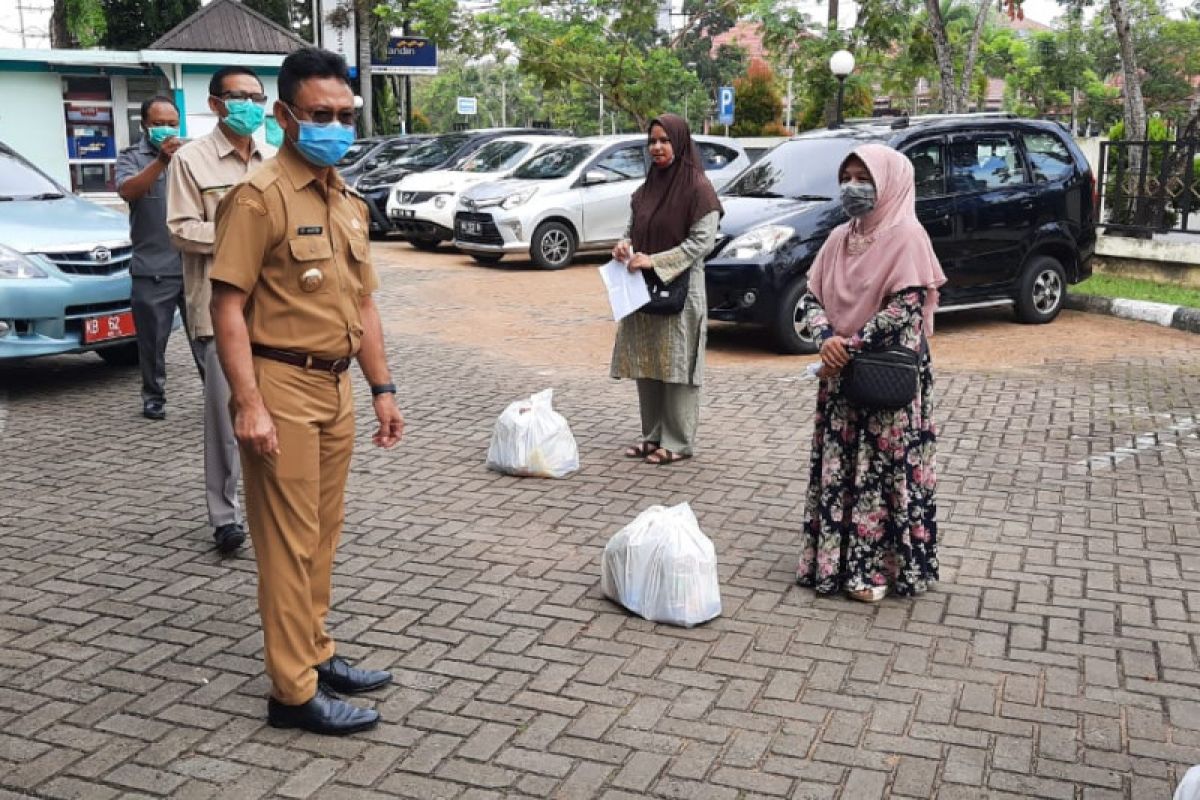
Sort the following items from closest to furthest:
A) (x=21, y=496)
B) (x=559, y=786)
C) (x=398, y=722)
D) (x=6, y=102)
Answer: (x=559, y=786) < (x=398, y=722) < (x=21, y=496) < (x=6, y=102)

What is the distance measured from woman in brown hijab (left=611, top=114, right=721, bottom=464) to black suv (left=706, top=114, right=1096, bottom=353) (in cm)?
310

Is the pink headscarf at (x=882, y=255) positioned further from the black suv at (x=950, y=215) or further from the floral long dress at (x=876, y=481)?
the black suv at (x=950, y=215)

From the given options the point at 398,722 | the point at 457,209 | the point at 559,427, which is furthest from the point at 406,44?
the point at 398,722

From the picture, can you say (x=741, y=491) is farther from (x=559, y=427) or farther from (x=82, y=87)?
(x=82, y=87)

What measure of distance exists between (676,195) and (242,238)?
3.55m

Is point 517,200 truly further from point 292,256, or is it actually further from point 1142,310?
point 292,256

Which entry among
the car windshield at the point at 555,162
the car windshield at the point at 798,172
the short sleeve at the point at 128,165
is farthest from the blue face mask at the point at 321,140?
the car windshield at the point at 555,162

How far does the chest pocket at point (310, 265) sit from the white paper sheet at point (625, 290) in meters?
3.05

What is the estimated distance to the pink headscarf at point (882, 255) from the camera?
463cm

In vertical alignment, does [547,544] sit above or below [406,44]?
below

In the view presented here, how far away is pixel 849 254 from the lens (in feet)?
15.9

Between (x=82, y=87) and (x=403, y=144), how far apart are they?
12578 millimetres

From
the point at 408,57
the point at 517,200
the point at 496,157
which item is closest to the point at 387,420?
the point at 517,200

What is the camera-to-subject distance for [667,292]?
6645mm
